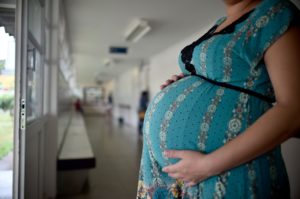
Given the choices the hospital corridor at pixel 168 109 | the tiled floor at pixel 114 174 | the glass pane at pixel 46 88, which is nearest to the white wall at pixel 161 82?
the hospital corridor at pixel 168 109

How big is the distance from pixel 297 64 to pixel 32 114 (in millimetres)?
2217

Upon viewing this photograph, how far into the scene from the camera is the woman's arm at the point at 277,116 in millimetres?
572

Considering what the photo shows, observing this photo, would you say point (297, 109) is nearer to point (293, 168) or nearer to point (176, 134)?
point (176, 134)

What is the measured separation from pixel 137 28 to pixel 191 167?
451 cm

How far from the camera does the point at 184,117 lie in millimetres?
760

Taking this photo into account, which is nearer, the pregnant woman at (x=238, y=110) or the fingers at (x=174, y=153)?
the pregnant woman at (x=238, y=110)

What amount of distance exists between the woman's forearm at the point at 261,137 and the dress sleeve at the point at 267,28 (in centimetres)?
16

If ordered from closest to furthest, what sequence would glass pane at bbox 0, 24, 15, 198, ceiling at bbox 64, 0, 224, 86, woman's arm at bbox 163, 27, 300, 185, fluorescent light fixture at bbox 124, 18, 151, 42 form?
woman's arm at bbox 163, 27, 300, 185, glass pane at bbox 0, 24, 15, 198, ceiling at bbox 64, 0, 224, 86, fluorescent light fixture at bbox 124, 18, 151, 42

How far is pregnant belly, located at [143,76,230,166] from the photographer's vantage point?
0.72m

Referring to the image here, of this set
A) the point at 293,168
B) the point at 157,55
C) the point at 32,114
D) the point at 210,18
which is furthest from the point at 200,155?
the point at 157,55

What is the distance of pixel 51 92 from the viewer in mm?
2984

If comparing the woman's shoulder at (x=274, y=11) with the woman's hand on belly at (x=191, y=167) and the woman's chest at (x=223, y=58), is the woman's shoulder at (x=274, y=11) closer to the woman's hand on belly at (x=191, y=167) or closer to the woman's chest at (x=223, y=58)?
the woman's chest at (x=223, y=58)

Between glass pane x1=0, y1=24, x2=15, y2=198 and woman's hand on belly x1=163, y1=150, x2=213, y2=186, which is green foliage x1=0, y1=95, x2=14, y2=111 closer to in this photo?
glass pane x1=0, y1=24, x2=15, y2=198

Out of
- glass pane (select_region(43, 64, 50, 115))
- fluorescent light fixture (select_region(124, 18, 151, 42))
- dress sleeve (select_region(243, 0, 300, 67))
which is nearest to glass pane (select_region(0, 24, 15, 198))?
glass pane (select_region(43, 64, 50, 115))
